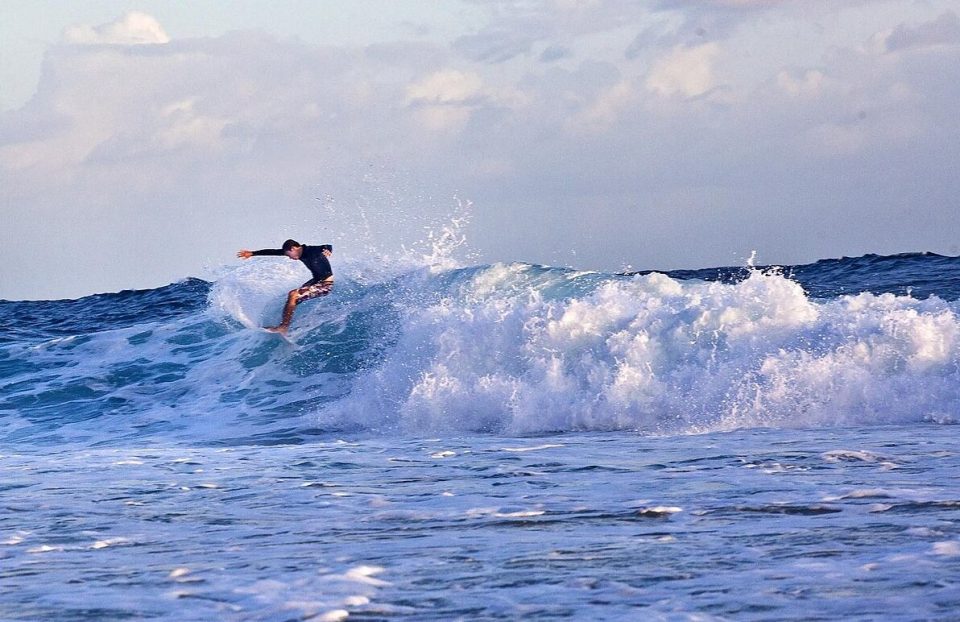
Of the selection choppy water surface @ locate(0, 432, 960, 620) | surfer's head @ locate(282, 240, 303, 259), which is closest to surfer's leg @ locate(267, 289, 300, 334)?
surfer's head @ locate(282, 240, 303, 259)

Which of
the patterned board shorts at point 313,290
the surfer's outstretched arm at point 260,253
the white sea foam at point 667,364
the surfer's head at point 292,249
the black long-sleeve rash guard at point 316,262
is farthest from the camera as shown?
the patterned board shorts at point 313,290

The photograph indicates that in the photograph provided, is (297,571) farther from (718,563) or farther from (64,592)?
(718,563)

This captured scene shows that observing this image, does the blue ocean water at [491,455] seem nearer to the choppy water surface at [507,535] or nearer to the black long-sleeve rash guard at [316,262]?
the choppy water surface at [507,535]

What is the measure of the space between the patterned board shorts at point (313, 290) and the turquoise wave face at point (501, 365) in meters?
0.56

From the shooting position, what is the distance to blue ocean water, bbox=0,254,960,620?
4.95m

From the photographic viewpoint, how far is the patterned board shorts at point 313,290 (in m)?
17.9

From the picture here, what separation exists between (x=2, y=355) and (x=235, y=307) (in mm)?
4464

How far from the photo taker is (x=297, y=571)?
5320 millimetres

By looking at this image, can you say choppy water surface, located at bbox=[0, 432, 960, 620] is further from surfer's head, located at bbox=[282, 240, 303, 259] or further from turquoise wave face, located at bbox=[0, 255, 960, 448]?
surfer's head, located at bbox=[282, 240, 303, 259]

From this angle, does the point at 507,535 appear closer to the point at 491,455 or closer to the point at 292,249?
the point at 491,455

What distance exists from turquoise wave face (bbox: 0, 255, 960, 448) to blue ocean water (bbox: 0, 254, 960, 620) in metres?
0.05

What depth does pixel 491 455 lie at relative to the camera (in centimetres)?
966

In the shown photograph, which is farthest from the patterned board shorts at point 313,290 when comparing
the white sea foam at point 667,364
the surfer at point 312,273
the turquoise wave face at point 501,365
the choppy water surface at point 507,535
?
A: the choppy water surface at point 507,535

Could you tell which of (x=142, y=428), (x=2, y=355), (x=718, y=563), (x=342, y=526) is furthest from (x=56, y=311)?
(x=718, y=563)
